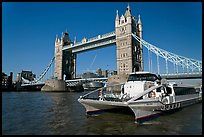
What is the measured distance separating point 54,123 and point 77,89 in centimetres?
6975

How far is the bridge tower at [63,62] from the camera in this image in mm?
89644

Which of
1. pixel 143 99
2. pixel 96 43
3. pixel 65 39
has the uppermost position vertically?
pixel 65 39

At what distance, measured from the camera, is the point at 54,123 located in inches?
411

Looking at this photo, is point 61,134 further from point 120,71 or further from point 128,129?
point 120,71

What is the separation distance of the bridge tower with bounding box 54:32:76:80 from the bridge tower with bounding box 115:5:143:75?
3647 centimetres

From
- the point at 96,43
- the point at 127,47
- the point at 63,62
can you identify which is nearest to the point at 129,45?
the point at 127,47

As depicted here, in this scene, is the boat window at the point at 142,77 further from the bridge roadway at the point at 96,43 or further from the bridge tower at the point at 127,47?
the bridge roadway at the point at 96,43

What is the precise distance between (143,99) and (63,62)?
83529 millimetres

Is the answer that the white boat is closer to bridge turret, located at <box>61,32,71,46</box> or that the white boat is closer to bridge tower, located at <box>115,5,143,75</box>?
bridge tower, located at <box>115,5,143,75</box>

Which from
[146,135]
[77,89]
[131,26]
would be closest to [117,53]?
[131,26]

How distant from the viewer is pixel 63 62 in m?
90.9

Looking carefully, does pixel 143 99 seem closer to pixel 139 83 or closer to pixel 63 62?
pixel 139 83

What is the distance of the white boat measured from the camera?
1037cm

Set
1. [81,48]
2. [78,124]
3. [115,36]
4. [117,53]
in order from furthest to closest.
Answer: [81,48], [115,36], [117,53], [78,124]
